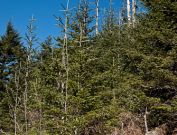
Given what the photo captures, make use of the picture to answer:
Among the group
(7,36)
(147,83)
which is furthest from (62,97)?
(7,36)

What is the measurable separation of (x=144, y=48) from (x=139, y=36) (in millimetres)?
647

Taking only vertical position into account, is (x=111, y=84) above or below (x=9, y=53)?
below

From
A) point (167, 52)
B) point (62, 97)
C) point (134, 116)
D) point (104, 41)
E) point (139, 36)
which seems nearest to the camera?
point (62, 97)

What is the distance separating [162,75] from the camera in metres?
16.9

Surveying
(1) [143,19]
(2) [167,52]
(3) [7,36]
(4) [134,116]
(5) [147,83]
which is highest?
(3) [7,36]

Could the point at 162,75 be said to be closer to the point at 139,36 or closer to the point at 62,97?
the point at 139,36

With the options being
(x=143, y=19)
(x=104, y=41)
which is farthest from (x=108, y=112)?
(x=104, y=41)

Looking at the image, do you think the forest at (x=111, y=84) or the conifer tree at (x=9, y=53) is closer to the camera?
the forest at (x=111, y=84)

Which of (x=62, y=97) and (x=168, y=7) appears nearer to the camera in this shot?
(x=62, y=97)

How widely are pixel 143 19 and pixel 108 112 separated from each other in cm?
539

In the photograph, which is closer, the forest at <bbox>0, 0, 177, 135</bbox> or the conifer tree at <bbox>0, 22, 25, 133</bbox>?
the forest at <bbox>0, 0, 177, 135</bbox>

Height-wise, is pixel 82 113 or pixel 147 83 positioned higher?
pixel 147 83

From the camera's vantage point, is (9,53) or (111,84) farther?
(9,53)

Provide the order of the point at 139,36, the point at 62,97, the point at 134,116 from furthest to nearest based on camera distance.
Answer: the point at 134,116 → the point at 139,36 → the point at 62,97
